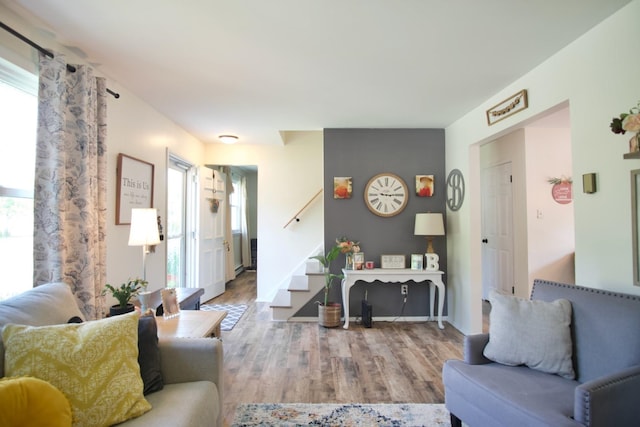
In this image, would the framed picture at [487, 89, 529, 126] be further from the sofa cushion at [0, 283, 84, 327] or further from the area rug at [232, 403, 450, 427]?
the sofa cushion at [0, 283, 84, 327]

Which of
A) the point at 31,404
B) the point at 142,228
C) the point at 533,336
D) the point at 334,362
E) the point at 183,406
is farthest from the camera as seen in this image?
the point at 334,362

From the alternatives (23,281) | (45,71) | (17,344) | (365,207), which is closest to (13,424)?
(17,344)

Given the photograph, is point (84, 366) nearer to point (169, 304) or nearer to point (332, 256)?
point (169, 304)

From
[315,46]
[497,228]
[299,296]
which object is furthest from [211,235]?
[497,228]

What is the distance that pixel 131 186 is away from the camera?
297cm

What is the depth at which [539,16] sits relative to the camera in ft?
6.14

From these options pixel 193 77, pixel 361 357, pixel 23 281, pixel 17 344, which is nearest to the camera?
pixel 17 344

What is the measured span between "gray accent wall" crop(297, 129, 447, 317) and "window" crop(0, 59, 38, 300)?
2822mm

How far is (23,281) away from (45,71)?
1.25 meters

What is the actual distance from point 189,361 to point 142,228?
3.24 ft

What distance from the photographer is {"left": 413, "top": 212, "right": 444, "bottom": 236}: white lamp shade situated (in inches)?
150

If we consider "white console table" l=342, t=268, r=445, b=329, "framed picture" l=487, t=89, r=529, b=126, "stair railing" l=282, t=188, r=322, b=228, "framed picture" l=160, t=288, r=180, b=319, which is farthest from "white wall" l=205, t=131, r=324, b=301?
"framed picture" l=160, t=288, r=180, b=319

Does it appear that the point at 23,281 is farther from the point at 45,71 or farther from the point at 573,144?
the point at 573,144

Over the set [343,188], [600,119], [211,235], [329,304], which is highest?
[600,119]
